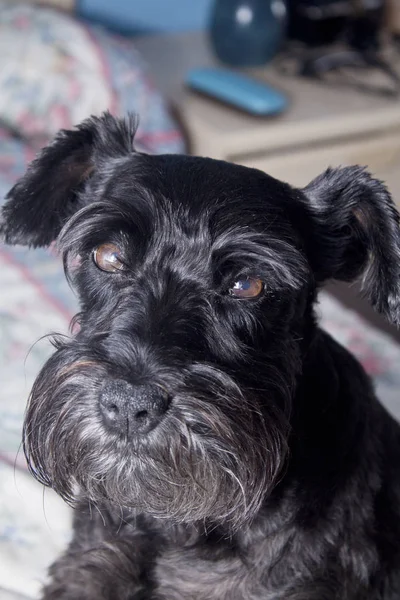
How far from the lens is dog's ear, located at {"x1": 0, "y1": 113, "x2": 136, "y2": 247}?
5.50 ft

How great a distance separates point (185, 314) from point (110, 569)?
0.64 metres

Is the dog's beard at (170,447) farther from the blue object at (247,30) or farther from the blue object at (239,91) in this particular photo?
the blue object at (247,30)

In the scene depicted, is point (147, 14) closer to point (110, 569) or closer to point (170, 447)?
point (110, 569)

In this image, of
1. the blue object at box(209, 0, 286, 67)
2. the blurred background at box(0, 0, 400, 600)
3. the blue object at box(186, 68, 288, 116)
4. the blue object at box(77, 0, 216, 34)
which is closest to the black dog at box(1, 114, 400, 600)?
the blurred background at box(0, 0, 400, 600)

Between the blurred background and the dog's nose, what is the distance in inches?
29.2

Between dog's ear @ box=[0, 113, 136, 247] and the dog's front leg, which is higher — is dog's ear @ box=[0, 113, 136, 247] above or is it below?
above

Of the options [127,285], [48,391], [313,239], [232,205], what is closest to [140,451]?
[48,391]

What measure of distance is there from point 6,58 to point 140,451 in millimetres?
2485

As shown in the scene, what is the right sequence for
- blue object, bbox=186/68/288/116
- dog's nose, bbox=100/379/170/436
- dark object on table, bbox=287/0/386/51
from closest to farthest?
dog's nose, bbox=100/379/170/436
blue object, bbox=186/68/288/116
dark object on table, bbox=287/0/386/51

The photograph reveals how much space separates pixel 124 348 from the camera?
4.24 feet

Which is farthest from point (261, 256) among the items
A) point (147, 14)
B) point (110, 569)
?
point (147, 14)

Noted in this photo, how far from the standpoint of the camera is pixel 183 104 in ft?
11.8

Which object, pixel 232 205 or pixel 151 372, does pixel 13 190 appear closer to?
pixel 232 205

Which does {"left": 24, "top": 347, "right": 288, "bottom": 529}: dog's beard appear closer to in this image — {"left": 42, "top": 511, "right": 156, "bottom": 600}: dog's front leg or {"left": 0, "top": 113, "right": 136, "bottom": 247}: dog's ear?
{"left": 42, "top": 511, "right": 156, "bottom": 600}: dog's front leg
